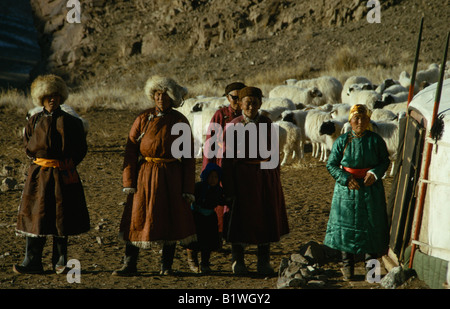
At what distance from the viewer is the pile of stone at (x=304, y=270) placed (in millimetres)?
5238

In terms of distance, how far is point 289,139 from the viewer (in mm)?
11266

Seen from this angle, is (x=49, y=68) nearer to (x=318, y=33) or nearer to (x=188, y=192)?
(x=318, y=33)

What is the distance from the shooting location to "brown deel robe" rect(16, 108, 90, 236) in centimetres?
552

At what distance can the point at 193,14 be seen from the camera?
32.1 meters

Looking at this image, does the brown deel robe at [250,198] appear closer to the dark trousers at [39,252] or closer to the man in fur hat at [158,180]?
the man in fur hat at [158,180]

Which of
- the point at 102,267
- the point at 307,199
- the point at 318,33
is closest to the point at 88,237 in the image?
the point at 102,267

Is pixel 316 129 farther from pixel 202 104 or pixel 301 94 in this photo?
pixel 301 94

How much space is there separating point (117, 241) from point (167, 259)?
151cm

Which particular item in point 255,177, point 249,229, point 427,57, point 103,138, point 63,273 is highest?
point 427,57

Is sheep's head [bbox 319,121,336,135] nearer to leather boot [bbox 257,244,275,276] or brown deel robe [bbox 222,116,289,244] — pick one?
brown deel robe [bbox 222,116,289,244]

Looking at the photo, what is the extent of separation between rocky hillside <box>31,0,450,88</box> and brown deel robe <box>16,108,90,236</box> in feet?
59.0

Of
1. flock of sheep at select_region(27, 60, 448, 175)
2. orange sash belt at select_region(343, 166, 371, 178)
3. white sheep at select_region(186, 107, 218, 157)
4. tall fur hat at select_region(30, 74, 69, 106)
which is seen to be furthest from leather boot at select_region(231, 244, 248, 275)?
white sheep at select_region(186, 107, 218, 157)

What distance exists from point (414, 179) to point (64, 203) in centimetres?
286

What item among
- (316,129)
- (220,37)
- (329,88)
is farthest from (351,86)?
(220,37)
